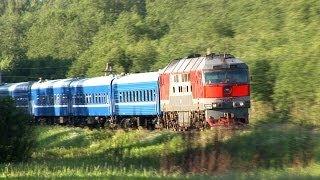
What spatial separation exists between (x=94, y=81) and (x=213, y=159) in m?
24.1

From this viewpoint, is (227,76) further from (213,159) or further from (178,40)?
(178,40)

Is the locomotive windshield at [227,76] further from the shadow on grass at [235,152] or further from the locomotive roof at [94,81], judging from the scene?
the locomotive roof at [94,81]

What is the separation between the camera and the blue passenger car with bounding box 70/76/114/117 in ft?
127

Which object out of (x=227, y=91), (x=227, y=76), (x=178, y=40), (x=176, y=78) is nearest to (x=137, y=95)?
(x=176, y=78)

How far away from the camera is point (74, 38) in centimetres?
9394

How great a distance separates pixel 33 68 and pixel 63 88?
1855 inches

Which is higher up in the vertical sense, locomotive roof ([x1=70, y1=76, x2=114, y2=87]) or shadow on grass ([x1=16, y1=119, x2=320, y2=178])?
locomotive roof ([x1=70, y1=76, x2=114, y2=87])

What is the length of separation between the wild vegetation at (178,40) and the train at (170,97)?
4527 mm

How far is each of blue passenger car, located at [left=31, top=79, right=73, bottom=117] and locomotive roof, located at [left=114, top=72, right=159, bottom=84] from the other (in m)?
7.89

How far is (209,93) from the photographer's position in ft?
92.8

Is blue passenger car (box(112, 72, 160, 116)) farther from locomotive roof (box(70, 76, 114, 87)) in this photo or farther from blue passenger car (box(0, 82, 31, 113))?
blue passenger car (box(0, 82, 31, 113))

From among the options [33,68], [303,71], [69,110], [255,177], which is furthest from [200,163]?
[33,68]

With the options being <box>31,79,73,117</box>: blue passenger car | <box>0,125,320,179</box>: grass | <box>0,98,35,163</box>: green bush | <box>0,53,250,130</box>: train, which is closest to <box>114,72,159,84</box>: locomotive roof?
<box>0,53,250,130</box>: train

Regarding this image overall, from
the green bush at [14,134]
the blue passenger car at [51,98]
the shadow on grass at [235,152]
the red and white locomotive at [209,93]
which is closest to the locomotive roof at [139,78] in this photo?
the red and white locomotive at [209,93]
